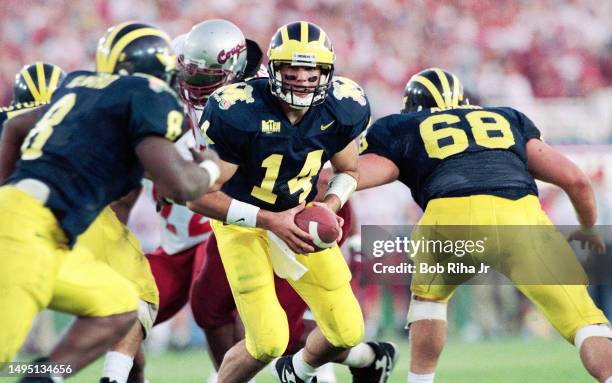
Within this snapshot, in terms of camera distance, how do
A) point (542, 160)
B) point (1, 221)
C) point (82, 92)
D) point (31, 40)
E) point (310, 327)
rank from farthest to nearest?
point (31, 40), point (310, 327), point (542, 160), point (82, 92), point (1, 221)

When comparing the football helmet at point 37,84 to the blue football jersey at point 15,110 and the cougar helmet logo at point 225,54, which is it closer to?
the blue football jersey at point 15,110

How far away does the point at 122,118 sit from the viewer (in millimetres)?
3568

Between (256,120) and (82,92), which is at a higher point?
(82,92)

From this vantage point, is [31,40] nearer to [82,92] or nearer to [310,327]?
[310,327]

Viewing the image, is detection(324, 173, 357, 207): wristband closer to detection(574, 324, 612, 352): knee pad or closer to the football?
the football

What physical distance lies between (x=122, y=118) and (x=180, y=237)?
2044 millimetres

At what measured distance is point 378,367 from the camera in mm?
5086

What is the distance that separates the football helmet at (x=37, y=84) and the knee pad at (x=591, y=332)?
279cm

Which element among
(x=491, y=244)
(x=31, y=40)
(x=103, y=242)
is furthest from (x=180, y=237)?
(x=31, y=40)

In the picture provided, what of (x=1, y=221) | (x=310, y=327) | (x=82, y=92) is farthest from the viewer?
(x=310, y=327)

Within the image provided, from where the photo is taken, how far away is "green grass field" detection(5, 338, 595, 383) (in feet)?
20.6

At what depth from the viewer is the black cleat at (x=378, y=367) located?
5090 mm

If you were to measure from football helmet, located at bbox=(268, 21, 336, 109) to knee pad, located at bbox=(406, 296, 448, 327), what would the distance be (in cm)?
96

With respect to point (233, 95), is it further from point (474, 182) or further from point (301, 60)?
point (474, 182)
